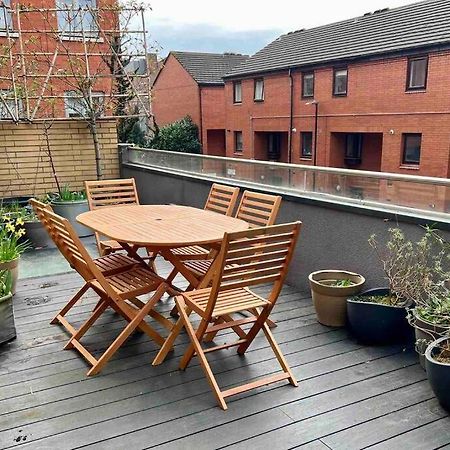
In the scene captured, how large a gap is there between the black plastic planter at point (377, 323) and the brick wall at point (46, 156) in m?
4.98

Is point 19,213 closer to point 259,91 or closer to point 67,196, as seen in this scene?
point 67,196

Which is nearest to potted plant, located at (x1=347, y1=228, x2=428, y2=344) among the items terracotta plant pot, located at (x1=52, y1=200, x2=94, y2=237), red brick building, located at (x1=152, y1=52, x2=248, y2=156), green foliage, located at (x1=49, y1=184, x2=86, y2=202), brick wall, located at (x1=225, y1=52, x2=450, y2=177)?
terracotta plant pot, located at (x1=52, y1=200, x2=94, y2=237)

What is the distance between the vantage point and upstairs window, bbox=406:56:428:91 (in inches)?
456

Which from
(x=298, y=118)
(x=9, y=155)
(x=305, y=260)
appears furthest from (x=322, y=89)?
(x=305, y=260)

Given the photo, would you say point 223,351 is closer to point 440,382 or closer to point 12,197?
point 440,382

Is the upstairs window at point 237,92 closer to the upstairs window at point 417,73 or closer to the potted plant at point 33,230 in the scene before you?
the upstairs window at point 417,73

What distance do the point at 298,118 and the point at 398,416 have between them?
14256 millimetres

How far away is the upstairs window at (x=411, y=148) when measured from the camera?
1227 cm

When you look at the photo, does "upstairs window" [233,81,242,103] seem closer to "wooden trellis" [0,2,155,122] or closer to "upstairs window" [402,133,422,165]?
"upstairs window" [402,133,422,165]

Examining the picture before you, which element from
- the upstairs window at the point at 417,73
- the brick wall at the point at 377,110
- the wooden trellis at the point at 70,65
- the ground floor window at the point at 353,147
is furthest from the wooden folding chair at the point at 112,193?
the ground floor window at the point at 353,147

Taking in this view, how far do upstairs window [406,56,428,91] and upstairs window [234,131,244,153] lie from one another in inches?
300

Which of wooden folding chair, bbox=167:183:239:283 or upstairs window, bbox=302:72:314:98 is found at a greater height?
upstairs window, bbox=302:72:314:98

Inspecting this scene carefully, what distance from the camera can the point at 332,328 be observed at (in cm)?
323

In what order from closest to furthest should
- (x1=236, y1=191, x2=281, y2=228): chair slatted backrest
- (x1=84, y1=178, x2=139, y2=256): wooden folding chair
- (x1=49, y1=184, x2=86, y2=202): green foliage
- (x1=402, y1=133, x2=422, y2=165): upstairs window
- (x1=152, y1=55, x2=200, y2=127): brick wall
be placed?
(x1=236, y1=191, x2=281, y2=228): chair slatted backrest
(x1=84, y1=178, x2=139, y2=256): wooden folding chair
(x1=49, y1=184, x2=86, y2=202): green foliage
(x1=402, y1=133, x2=422, y2=165): upstairs window
(x1=152, y1=55, x2=200, y2=127): brick wall
